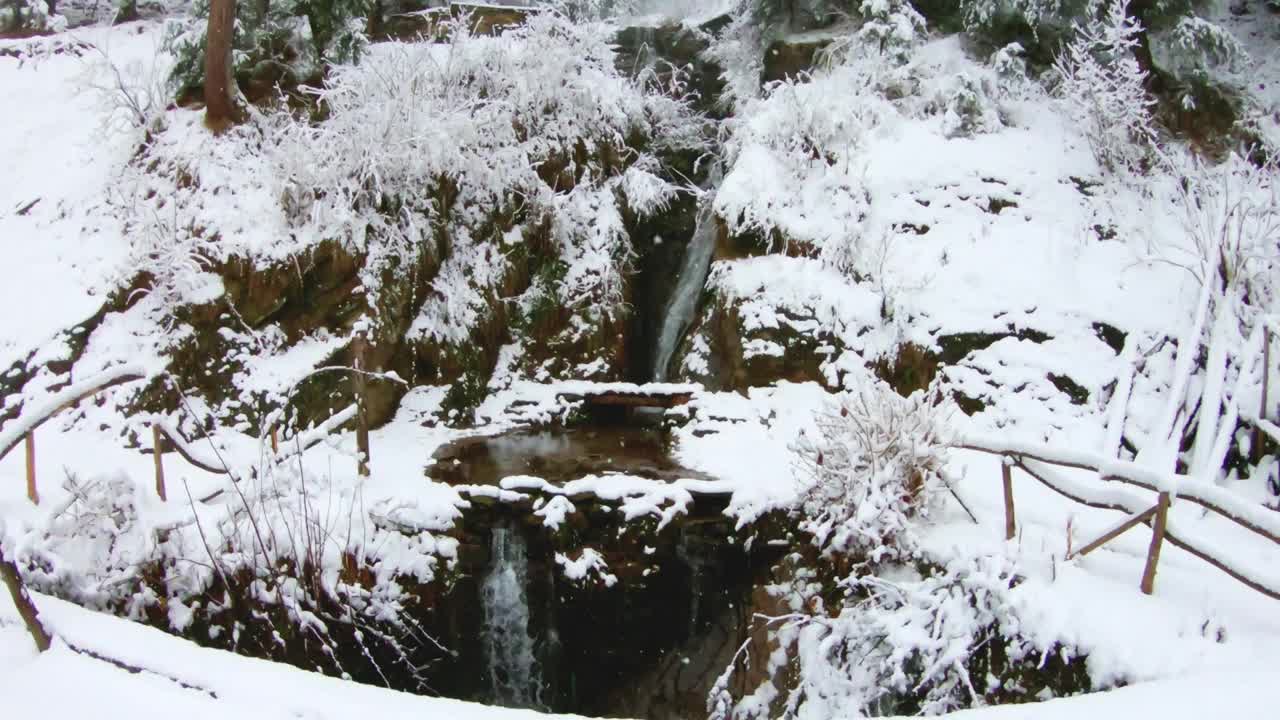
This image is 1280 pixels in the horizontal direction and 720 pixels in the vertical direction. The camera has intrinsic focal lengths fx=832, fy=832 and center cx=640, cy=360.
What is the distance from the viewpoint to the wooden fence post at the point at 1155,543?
448cm

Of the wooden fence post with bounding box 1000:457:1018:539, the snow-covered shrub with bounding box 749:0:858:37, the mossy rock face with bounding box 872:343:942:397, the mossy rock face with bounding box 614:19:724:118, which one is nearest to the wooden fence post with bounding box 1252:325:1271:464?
the mossy rock face with bounding box 872:343:942:397

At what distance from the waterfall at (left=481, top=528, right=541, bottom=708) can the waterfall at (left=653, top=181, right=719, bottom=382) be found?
342cm

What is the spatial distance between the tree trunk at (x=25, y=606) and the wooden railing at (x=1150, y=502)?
524cm

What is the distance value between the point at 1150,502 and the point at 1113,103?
6.03 m

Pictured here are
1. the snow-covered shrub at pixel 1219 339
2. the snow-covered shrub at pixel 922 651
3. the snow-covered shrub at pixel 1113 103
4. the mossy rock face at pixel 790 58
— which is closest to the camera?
the snow-covered shrub at pixel 922 651

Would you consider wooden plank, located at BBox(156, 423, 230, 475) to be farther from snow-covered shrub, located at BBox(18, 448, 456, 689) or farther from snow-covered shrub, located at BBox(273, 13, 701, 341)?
snow-covered shrub, located at BBox(273, 13, 701, 341)

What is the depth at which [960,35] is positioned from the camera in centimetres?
1123

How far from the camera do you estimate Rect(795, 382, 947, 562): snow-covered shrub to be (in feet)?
18.3

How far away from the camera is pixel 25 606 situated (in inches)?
142

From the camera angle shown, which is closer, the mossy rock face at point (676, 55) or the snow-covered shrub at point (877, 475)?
the snow-covered shrub at point (877, 475)

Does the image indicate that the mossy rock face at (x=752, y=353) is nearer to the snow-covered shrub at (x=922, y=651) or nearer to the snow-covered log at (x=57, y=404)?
the snow-covered shrub at (x=922, y=651)

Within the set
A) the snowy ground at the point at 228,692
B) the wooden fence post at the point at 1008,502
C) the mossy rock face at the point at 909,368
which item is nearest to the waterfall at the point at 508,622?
the snowy ground at the point at 228,692

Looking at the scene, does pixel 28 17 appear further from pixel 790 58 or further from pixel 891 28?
pixel 891 28

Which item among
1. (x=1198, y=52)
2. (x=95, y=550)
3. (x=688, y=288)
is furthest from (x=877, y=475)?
(x=1198, y=52)
